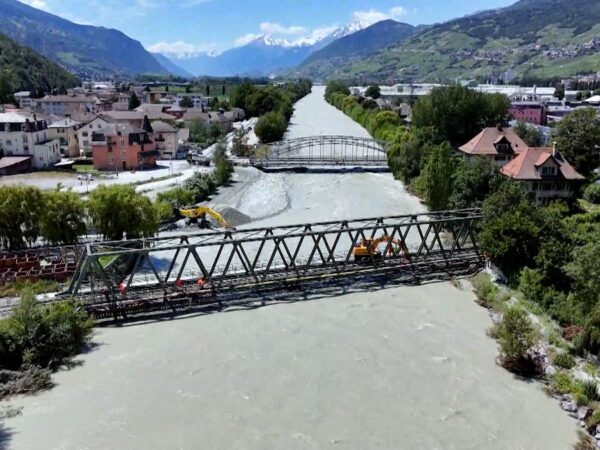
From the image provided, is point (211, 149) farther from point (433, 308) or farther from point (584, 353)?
point (584, 353)

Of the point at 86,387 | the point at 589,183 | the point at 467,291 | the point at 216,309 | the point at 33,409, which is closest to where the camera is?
the point at 33,409

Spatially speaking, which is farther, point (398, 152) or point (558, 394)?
point (398, 152)

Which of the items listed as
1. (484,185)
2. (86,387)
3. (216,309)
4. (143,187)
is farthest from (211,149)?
(86,387)

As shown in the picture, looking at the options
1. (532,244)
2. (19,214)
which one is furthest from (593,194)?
(19,214)

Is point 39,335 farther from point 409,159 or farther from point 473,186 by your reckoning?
point 409,159

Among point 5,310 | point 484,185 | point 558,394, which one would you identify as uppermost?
point 484,185

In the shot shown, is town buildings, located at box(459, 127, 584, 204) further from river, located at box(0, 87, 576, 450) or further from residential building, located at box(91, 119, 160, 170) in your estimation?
residential building, located at box(91, 119, 160, 170)
